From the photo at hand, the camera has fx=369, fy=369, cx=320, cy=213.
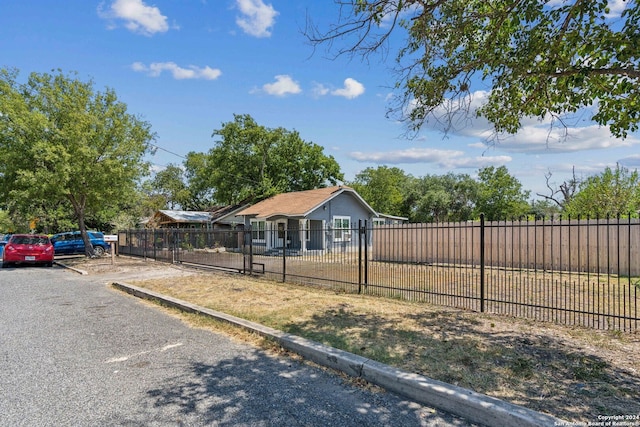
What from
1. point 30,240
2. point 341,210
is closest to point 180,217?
point 341,210

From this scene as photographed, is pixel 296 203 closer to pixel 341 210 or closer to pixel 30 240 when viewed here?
pixel 341 210

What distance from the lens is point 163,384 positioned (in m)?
4.06

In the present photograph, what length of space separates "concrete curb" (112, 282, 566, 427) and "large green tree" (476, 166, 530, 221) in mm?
44645

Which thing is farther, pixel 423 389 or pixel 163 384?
pixel 163 384

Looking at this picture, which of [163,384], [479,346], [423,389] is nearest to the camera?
[423,389]

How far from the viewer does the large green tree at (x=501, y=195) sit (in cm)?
4522

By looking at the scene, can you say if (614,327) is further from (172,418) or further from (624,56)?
(172,418)

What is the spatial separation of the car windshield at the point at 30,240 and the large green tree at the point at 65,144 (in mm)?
1643

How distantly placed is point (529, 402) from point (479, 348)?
56.7 inches

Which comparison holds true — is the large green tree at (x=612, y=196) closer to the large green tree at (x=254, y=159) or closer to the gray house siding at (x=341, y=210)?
the gray house siding at (x=341, y=210)

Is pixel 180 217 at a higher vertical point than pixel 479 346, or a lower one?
higher

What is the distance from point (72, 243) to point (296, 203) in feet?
49.1


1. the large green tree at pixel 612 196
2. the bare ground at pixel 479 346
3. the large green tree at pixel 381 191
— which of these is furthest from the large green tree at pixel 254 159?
the bare ground at pixel 479 346

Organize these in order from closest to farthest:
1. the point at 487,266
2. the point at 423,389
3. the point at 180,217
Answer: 1. the point at 423,389
2. the point at 487,266
3. the point at 180,217
